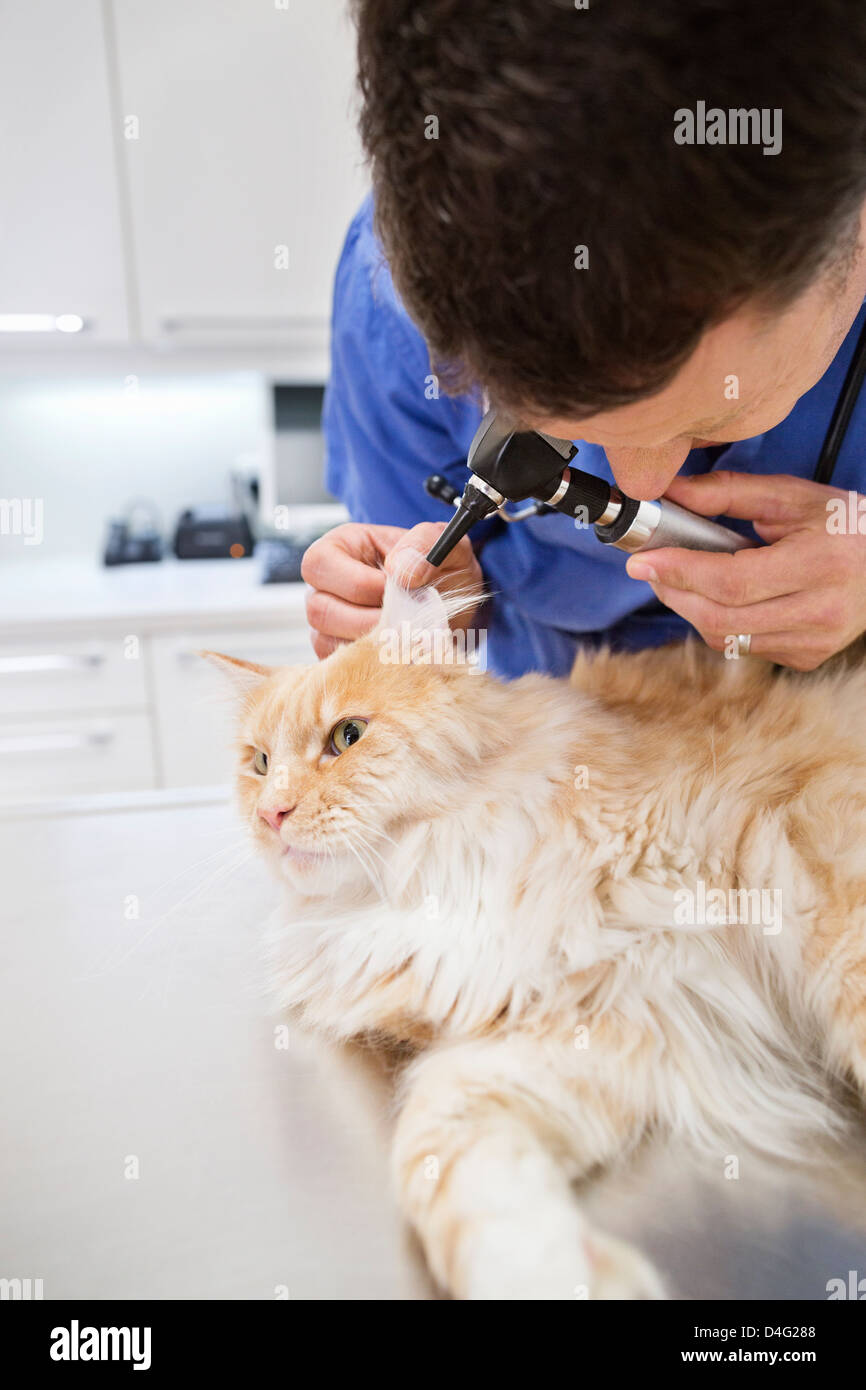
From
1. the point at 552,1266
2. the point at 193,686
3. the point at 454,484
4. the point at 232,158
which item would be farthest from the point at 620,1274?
the point at 232,158

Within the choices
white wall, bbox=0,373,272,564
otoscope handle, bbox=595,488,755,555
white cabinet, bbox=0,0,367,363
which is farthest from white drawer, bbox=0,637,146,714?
otoscope handle, bbox=595,488,755,555

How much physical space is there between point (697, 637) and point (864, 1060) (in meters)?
0.56

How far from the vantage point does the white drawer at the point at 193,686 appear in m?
2.76

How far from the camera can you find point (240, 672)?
1.08 metres

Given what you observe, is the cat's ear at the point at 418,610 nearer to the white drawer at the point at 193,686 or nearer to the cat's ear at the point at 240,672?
the cat's ear at the point at 240,672

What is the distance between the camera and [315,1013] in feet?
2.77

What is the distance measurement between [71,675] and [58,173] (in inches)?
60.6

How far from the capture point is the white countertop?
2.71m

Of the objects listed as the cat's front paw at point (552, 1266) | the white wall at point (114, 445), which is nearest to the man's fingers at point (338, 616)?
the cat's front paw at point (552, 1266)

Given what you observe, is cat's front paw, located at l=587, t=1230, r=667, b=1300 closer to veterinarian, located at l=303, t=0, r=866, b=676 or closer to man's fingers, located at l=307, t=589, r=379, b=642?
A: veterinarian, located at l=303, t=0, r=866, b=676

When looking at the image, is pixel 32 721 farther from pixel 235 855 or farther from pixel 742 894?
pixel 742 894

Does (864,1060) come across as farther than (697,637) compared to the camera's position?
No

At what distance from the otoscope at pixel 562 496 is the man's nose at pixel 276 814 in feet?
1.00
